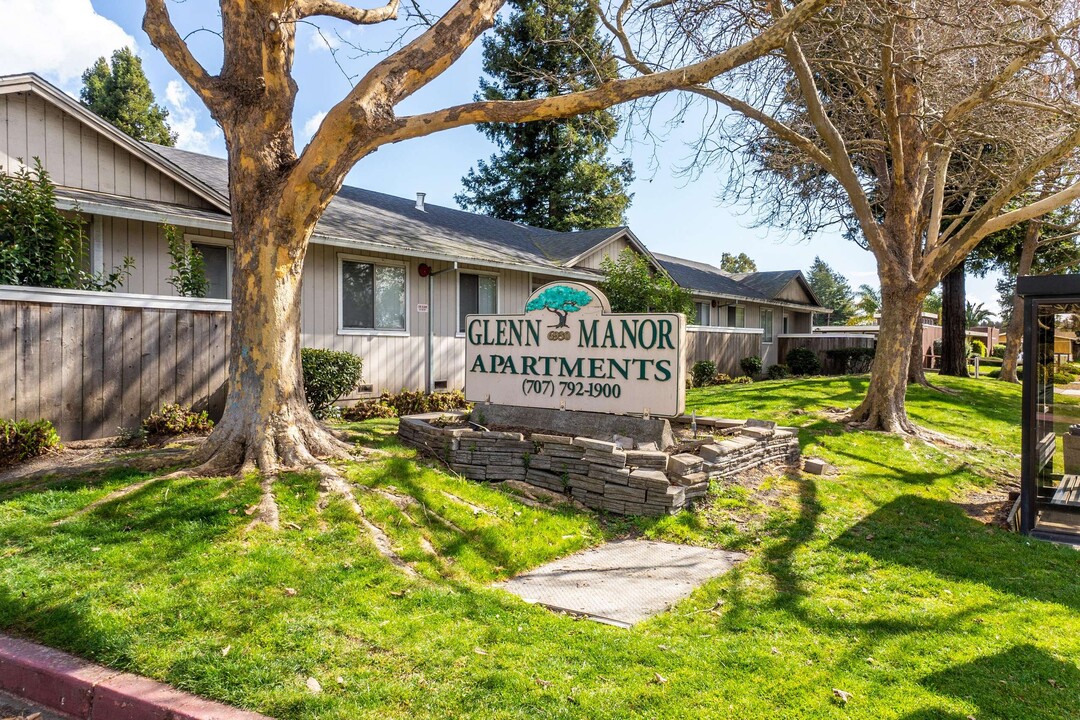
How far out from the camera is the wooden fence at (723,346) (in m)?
18.5

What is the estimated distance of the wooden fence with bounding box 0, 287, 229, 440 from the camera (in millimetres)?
6852

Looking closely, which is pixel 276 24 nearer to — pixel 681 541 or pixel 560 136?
pixel 681 541

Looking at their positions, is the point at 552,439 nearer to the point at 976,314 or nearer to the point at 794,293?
the point at 794,293

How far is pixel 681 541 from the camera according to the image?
5.88 m

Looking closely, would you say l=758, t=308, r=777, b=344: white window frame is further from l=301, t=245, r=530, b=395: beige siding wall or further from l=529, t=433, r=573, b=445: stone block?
l=529, t=433, r=573, b=445: stone block

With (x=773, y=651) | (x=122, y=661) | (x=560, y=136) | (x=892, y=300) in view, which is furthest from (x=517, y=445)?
(x=560, y=136)

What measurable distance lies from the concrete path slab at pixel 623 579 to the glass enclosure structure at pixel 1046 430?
3509mm

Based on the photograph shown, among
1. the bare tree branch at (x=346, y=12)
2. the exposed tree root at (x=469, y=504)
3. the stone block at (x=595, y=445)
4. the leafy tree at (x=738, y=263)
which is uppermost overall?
the leafy tree at (x=738, y=263)

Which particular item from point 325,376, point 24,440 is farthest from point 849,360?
point 24,440

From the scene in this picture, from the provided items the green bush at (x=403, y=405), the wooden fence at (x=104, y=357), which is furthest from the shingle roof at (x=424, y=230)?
the wooden fence at (x=104, y=357)

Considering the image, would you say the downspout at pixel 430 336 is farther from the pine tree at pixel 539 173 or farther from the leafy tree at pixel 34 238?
the pine tree at pixel 539 173

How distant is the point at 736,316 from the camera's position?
25.0 m

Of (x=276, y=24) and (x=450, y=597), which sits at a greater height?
(x=276, y=24)

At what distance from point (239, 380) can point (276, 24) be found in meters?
3.32
